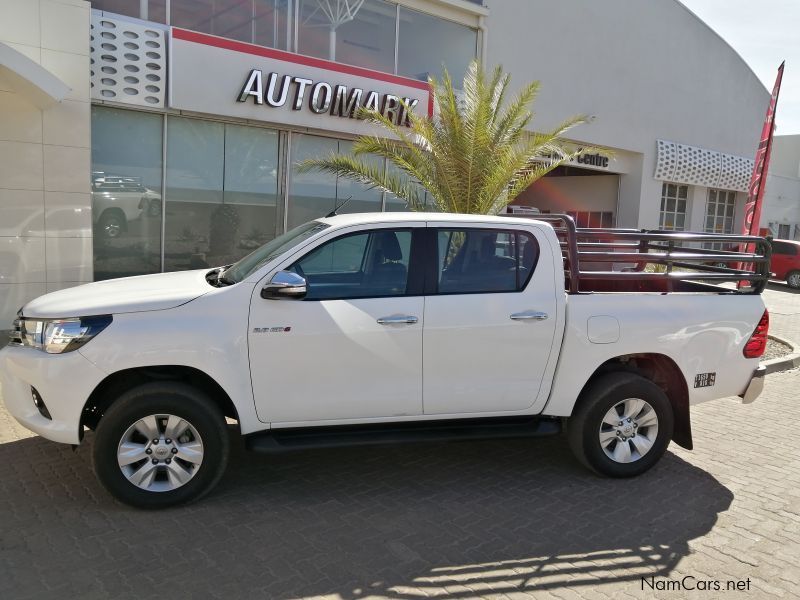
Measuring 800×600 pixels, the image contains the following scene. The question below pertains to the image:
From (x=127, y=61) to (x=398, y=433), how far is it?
772 centimetres

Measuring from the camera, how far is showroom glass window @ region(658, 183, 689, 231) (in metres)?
21.3

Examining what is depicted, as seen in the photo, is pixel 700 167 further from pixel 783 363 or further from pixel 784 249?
pixel 783 363

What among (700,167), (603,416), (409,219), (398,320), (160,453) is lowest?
(160,453)

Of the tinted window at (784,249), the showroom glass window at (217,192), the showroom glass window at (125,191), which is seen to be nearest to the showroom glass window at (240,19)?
the showroom glass window at (217,192)

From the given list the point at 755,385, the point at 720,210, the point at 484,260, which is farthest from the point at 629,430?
the point at 720,210

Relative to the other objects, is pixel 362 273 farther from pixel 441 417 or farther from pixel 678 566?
pixel 678 566

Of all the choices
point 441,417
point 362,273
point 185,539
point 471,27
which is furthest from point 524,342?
point 471,27

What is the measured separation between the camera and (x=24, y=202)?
8.78m

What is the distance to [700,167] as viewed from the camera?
2120 cm

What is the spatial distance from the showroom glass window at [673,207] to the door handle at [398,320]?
18.4 meters

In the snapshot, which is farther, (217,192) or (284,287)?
(217,192)

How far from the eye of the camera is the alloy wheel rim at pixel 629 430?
488 cm

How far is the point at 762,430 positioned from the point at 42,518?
19.5ft

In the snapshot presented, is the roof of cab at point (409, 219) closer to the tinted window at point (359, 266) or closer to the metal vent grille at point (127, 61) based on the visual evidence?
the tinted window at point (359, 266)
